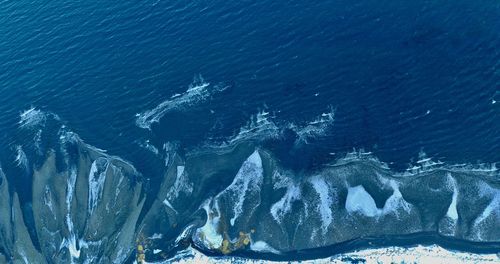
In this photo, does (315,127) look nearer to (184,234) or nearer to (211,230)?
(211,230)

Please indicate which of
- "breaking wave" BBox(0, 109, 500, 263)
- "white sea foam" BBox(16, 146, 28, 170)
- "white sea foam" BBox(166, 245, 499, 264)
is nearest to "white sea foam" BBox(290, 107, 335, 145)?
"breaking wave" BBox(0, 109, 500, 263)

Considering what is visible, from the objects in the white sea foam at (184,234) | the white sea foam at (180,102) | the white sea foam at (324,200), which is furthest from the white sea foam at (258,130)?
the white sea foam at (184,234)

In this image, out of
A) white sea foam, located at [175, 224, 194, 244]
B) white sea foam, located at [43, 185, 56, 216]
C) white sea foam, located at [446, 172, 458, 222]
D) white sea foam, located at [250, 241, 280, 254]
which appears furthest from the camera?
white sea foam, located at [43, 185, 56, 216]

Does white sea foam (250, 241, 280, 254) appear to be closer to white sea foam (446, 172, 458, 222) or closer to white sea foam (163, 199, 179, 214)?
white sea foam (163, 199, 179, 214)

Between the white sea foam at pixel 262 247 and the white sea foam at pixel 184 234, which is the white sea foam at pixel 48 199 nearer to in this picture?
the white sea foam at pixel 184 234

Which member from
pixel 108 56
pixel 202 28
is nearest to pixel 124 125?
pixel 108 56

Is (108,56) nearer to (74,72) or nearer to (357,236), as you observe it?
(74,72)

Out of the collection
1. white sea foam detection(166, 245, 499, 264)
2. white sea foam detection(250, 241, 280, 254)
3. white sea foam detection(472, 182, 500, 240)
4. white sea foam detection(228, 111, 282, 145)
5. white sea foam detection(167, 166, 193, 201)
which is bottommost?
white sea foam detection(166, 245, 499, 264)
